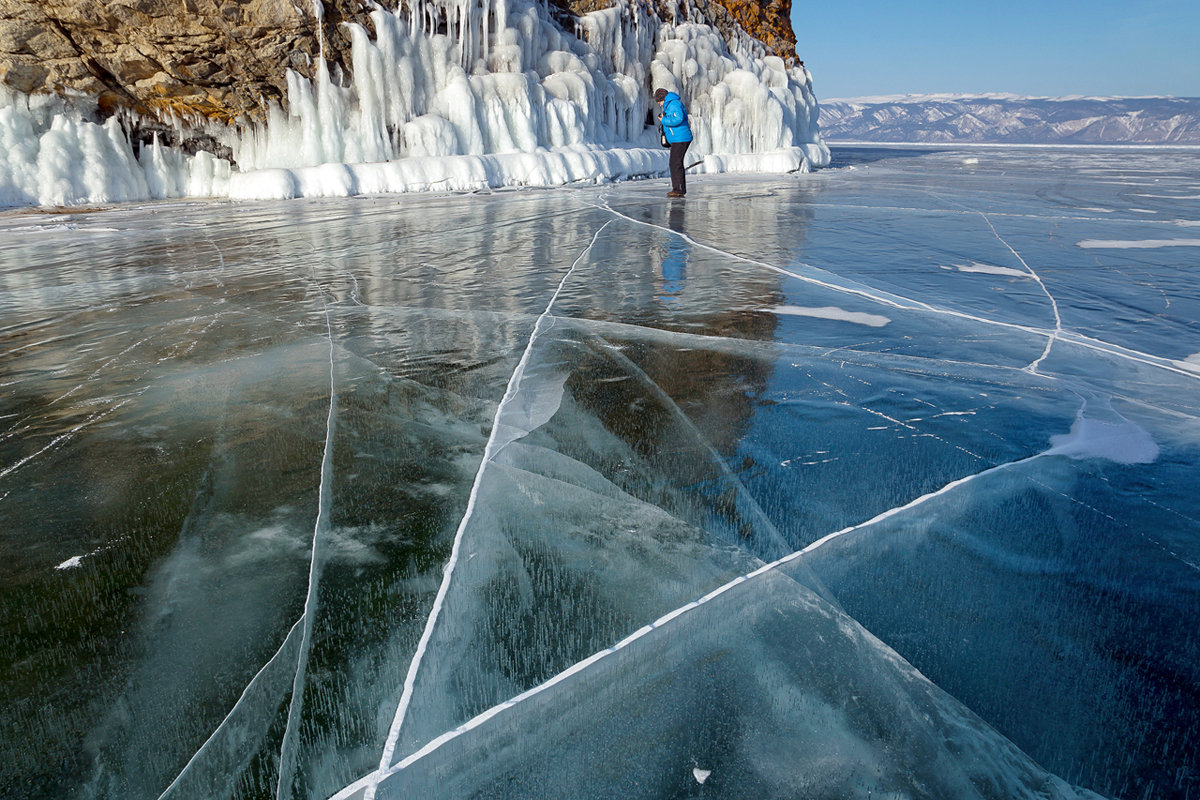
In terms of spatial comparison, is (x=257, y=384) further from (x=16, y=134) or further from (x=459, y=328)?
(x=16, y=134)

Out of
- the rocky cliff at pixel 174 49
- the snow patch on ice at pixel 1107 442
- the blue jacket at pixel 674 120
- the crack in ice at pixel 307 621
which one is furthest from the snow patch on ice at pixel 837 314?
the rocky cliff at pixel 174 49

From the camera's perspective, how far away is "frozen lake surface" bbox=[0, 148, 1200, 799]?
1214 mm

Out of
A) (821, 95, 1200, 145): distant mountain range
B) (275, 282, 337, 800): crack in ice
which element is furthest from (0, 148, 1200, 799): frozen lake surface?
(821, 95, 1200, 145): distant mountain range

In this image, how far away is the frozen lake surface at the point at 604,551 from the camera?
121 centimetres

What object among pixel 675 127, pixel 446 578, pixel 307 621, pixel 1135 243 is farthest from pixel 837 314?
pixel 675 127

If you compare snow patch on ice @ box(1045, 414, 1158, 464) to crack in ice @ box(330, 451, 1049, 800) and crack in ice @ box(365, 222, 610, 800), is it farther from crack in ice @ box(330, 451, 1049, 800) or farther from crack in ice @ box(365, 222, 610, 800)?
crack in ice @ box(365, 222, 610, 800)

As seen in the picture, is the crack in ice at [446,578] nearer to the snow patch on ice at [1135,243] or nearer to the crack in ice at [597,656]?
the crack in ice at [597,656]

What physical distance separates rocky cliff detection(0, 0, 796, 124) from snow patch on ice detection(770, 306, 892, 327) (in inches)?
519

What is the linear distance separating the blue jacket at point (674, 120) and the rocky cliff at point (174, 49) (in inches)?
280

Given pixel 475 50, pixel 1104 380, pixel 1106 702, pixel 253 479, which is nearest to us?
pixel 1106 702

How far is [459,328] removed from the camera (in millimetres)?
3867

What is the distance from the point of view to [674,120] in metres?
11.0

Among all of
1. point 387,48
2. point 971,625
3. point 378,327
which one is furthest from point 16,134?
point 971,625

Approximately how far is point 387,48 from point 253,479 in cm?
1426
